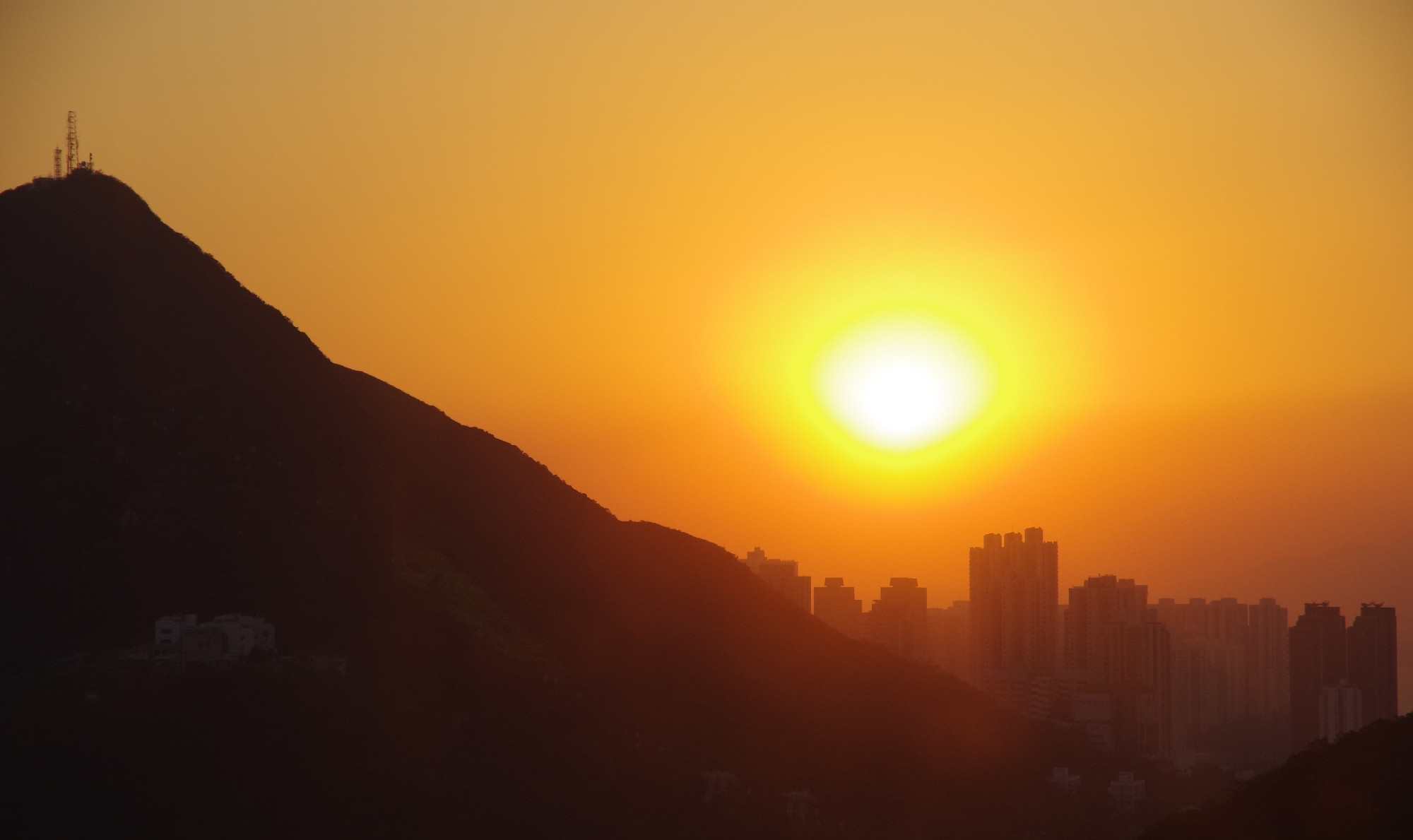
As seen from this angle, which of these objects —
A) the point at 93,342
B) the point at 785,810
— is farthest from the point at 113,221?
the point at 785,810

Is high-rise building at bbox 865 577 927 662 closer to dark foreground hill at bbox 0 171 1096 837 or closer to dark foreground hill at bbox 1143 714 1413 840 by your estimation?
dark foreground hill at bbox 0 171 1096 837

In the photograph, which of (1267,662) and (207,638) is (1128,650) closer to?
(1267,662)

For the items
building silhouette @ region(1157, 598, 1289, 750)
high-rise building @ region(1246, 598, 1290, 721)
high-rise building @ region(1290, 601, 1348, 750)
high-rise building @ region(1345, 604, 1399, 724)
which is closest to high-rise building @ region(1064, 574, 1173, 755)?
building silhouette @ region(1157, 598, 1289, 750)

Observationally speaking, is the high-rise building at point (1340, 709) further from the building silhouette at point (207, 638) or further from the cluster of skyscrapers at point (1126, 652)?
the building silhouette at point (207, 638)

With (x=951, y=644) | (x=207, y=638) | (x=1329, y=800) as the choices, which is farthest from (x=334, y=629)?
(x=951, y=644)

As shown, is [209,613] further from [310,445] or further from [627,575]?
[627,575]

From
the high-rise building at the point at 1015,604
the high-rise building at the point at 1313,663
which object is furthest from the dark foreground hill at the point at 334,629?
the high-rise building at the point at 1015,604
